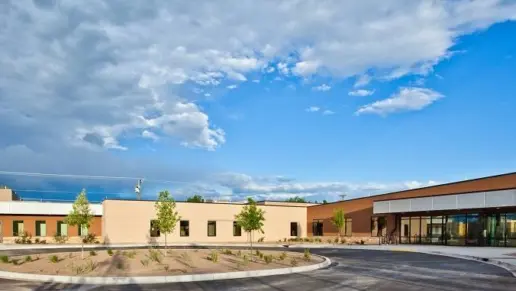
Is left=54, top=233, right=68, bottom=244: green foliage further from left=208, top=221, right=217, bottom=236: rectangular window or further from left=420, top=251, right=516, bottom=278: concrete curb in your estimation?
left=420, top=251, right=516, bottom=278: concrete curb

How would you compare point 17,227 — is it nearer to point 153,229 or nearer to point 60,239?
point 60,239

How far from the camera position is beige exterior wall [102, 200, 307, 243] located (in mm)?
47469

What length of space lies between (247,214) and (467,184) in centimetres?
1890

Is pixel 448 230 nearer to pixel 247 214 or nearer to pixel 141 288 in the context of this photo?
pixel 247 214

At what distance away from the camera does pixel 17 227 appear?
4978 cm

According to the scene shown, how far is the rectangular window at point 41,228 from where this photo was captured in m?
50.7

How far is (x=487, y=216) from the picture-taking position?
37.2 metres

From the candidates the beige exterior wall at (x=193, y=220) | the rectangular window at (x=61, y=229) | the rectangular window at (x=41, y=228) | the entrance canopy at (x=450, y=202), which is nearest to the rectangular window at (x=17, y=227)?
the rectangular window at (x=41, y=228)

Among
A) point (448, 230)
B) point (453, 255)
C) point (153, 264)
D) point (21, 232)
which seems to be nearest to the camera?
point (153, 264)

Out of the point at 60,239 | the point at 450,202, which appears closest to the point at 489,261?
the point at 450,202

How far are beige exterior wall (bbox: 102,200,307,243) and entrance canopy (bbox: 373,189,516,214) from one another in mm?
14267

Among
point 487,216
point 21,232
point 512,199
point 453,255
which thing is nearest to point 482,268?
point 453,255

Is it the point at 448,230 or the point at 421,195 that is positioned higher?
the point at 421,195

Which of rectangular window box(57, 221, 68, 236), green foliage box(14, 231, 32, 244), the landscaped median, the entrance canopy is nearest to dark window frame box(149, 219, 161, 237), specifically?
rectangular window box(57, 221, 68, 236)
